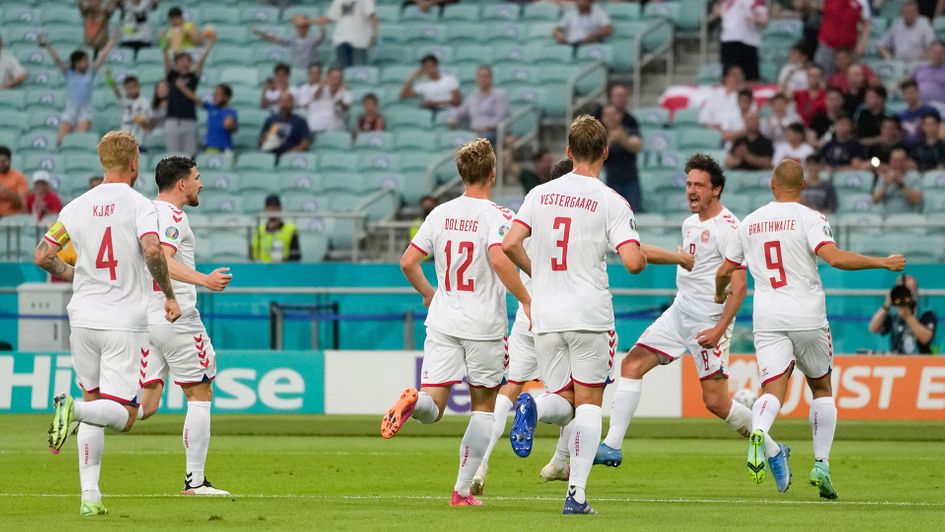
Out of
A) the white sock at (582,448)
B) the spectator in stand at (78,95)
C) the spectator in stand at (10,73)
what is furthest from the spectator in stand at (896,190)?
the spectator in stand at (10,73)

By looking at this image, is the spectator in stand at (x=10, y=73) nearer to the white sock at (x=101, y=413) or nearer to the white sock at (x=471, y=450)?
the white sock at (x=101, y=413)

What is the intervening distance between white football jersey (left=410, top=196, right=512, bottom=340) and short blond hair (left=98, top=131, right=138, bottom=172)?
74.1 inches

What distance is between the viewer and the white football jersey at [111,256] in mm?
9609

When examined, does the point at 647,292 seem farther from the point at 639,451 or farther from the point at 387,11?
the point at 387,11

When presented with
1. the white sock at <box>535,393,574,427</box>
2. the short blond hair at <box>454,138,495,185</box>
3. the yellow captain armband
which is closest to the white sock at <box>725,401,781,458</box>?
the white sock at <box>535,393,574,427</box>

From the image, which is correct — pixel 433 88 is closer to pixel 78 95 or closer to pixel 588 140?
pixel 78 95

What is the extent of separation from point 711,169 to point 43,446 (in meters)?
6.93

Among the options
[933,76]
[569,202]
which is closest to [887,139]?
[933,76]

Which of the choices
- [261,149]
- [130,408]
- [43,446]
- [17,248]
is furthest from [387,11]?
[130,408]

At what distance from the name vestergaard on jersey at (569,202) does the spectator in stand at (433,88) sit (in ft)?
51.3

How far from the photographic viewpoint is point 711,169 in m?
12.0

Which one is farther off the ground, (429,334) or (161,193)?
(161,193)

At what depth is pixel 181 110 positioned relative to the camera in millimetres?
25297

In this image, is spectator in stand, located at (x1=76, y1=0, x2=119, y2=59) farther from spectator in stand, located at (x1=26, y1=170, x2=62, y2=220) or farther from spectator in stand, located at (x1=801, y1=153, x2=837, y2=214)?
spectator in stand, located at (x1=801, y1=153, x2=837, y2=214)
